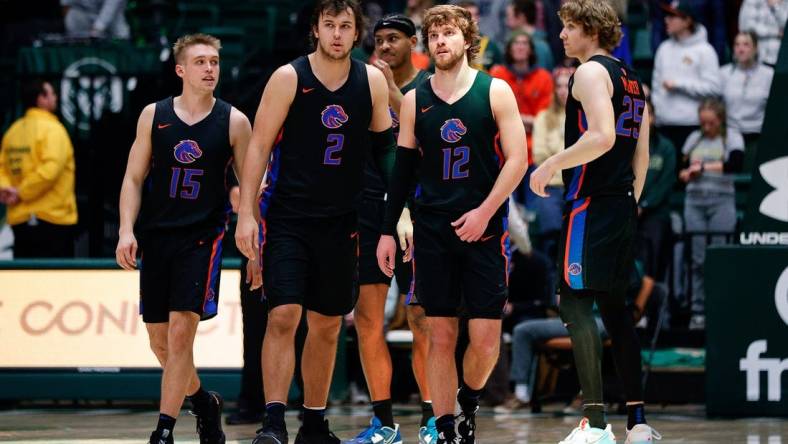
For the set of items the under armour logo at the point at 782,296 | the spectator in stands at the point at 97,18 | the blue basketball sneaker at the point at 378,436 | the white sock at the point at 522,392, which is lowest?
the white sock at the point at 522,392

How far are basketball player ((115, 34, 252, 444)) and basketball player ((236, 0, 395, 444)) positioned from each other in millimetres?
260

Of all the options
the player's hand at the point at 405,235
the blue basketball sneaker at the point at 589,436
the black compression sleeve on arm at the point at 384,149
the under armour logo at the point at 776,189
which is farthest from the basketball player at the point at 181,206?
the under armour logo at the point at 776,189

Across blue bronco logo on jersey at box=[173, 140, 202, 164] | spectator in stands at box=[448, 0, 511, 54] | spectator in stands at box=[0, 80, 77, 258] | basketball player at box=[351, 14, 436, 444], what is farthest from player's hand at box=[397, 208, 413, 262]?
spectator in stands at box=[448, 0, 511, 54]

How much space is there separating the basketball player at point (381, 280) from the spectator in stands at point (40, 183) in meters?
5.11

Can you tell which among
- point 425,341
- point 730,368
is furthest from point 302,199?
point 730,368

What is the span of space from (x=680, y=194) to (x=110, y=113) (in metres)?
5.42

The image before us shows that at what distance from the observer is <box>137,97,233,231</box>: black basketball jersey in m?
7.62

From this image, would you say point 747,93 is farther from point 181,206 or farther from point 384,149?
point 181,206

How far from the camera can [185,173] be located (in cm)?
764

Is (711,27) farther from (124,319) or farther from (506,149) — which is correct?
(506,149)

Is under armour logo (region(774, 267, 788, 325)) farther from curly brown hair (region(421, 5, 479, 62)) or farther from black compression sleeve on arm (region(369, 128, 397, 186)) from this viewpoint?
curly brown hair (region(421, 5, 479, 62))

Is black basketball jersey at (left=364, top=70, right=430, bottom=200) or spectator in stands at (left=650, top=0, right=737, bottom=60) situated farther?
spectator in stands at (left=650, top=0, right=737, bottom=60)

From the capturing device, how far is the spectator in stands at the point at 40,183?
1274cm

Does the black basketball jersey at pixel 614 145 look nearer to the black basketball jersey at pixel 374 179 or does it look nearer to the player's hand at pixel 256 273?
the black basketball jersey at pixel 374 179
